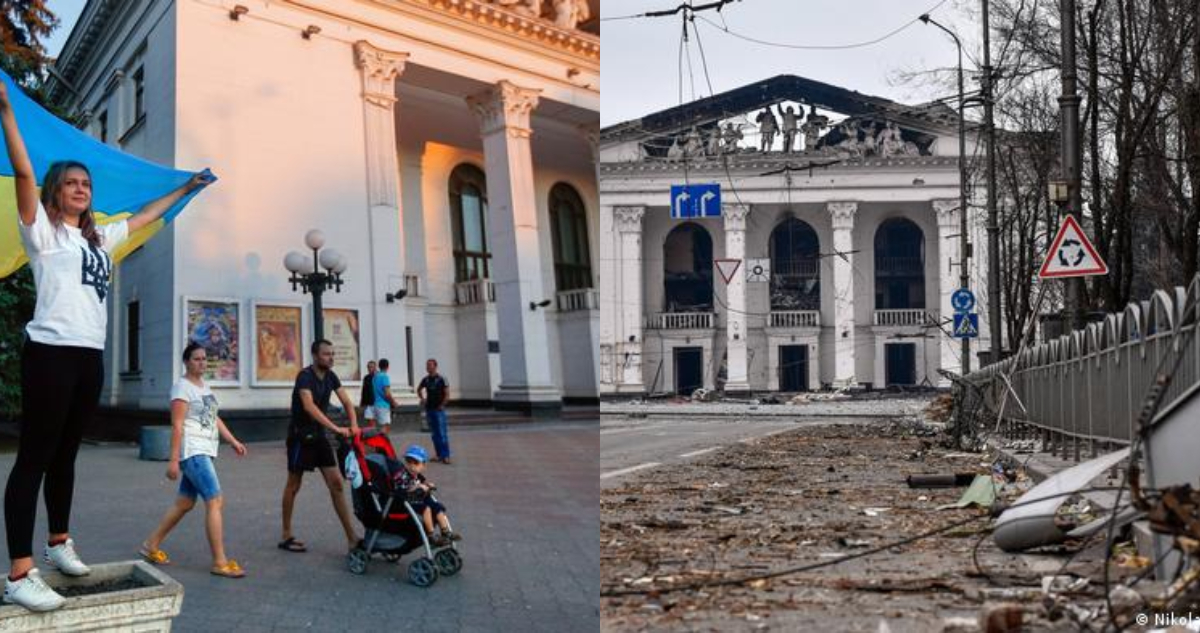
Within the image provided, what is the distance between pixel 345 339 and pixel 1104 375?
671 inches

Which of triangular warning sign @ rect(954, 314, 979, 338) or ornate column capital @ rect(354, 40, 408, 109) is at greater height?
ornate column capital @ rect(354, 40, 408, 109)

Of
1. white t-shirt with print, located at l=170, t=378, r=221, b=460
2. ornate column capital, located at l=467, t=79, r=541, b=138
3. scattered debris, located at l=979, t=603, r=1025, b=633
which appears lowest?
scattered debris, located at l=979, t=603, r=1025, b=633

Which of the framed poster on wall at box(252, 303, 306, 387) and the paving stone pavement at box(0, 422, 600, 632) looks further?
the framed poster on wall at box(252, 303, 306, 387)

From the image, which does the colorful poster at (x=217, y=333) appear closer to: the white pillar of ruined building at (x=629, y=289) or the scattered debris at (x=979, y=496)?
the scattered debris at (x=979, y=496)

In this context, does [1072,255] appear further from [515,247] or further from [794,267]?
[794,267]

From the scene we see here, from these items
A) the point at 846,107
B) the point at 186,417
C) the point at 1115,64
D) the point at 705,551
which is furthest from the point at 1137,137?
the point at 846,107

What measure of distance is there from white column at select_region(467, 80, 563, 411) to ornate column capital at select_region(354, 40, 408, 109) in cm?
349

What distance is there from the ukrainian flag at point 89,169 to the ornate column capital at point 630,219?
56.1 meters

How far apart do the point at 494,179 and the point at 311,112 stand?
5.93 metres

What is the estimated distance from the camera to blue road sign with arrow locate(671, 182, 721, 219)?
3067cm

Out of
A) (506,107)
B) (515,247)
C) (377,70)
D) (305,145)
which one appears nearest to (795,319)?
(515,247)

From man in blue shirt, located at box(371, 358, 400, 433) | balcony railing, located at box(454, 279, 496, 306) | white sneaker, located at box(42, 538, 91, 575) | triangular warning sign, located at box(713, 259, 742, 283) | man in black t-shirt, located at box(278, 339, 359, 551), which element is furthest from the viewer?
balcony railing, located at box(454, 279, 496, 306)

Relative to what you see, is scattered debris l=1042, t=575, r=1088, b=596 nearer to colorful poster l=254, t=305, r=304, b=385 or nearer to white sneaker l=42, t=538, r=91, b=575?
white sneaker l=42, t=538, r=91, b=575

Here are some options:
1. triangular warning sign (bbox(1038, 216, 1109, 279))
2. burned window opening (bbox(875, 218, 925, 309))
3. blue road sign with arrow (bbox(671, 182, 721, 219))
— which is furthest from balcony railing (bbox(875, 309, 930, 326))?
triangular warning sign (bbox(1038, 216, 1109, 279))
